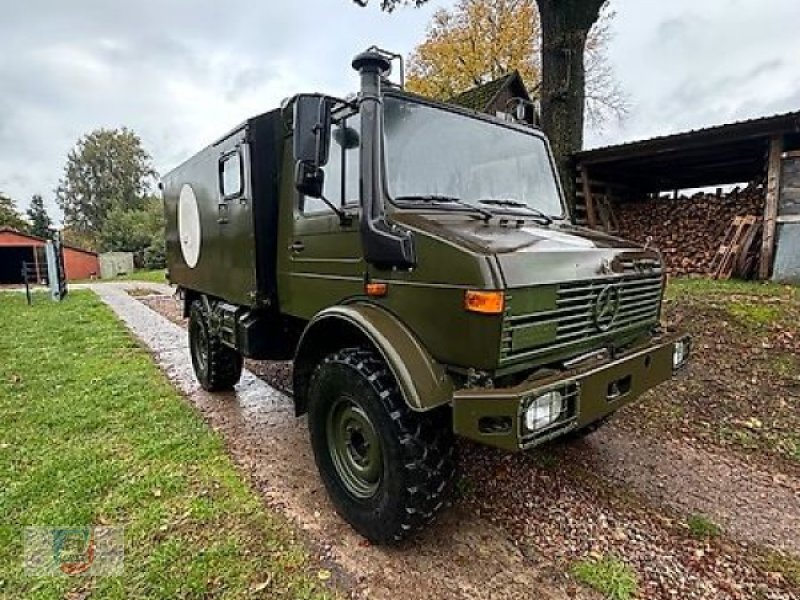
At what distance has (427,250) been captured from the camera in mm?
2195

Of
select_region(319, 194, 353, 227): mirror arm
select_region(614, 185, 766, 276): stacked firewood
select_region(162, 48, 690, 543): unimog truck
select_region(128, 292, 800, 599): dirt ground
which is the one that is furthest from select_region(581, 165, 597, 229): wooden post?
select_region(319, 194, 353, 227): mirror arm

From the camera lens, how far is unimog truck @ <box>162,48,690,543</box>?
6.77 ft

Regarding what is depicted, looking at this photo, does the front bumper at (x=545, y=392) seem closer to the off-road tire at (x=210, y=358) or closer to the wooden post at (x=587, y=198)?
the off-road tire at (x=210, y=358)

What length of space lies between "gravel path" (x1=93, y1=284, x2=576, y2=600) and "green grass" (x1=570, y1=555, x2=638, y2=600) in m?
0.07

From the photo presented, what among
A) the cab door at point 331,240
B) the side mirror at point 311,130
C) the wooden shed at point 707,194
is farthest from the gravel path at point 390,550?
the wooden shed at point 707,194

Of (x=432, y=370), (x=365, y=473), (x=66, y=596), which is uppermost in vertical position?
(x=432, y=370)

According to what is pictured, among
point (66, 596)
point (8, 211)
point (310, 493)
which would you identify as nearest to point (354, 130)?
point (310, 493)

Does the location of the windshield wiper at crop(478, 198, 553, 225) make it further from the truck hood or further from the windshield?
the truck hood

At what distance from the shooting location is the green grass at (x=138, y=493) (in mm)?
2221

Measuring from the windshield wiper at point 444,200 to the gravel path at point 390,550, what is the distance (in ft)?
5.34

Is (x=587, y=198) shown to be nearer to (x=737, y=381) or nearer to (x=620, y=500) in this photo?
(x=737, y=381)

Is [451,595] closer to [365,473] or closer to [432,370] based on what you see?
[365,473]

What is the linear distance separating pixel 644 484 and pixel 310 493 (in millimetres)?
2034

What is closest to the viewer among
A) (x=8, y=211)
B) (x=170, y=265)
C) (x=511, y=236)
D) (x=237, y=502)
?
(x=511, y=236)
